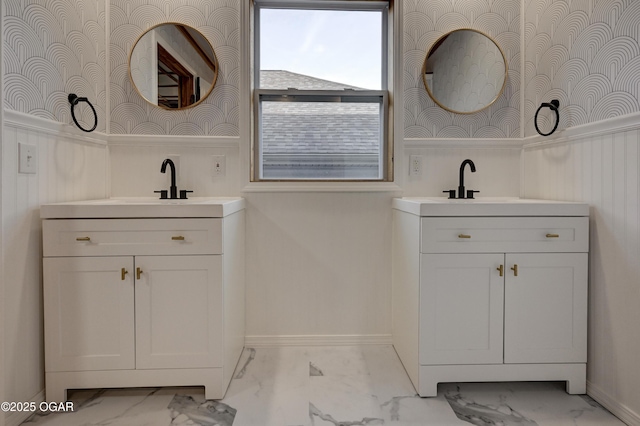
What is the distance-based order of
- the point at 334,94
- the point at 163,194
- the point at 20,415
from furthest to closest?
the point at 334,94 → the point at 163,194 → the point at 20,415

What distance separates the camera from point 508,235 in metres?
1.67

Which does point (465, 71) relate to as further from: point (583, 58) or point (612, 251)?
point (612, 251)

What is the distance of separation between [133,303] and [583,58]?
2.16m

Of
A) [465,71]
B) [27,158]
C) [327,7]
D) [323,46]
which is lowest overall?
[27,158]

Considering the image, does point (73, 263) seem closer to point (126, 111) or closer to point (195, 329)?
point (195, 329)

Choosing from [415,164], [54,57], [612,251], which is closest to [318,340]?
[415,164]

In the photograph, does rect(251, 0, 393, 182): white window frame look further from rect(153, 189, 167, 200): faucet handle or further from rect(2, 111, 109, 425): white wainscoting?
rect(2, 111, 109, 425): white wainscoting

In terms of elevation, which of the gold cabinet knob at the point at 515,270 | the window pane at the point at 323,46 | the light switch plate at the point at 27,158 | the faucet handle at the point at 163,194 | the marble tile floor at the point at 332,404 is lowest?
the marble tile floor at the point at 332,404

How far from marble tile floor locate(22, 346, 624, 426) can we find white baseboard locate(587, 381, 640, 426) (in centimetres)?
3

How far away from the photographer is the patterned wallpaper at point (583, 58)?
153 cm

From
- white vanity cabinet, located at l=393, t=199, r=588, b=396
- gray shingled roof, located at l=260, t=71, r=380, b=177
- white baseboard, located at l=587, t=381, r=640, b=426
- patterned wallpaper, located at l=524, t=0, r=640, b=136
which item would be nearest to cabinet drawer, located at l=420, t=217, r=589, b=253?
white vanity cabinet, located at l=393, t=199, r=588, b=396

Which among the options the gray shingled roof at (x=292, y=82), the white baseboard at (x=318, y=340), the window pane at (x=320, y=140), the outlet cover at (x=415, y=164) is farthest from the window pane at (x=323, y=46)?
the white baseboard at (x=318, y=340)

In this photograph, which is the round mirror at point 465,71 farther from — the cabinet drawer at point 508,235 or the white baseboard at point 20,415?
the white baseboard at point 20,415

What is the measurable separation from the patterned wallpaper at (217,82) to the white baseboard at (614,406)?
205 centimetres
